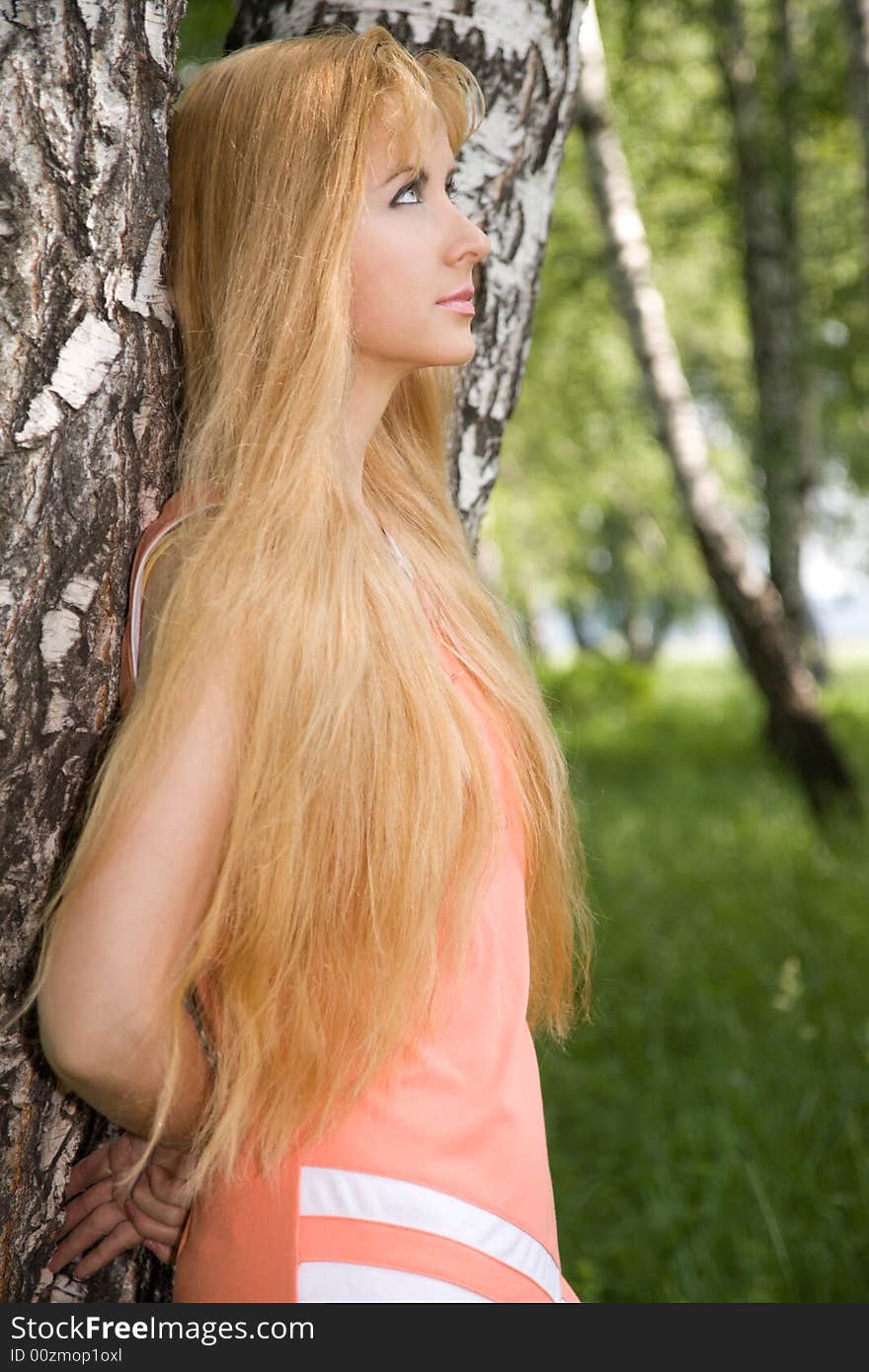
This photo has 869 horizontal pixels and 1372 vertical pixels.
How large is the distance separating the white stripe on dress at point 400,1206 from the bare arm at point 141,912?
24 cm

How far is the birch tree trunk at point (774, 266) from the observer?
8.34 meters

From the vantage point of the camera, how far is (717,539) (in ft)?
24.3

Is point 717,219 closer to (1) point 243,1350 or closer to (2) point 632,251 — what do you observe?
(2) point 632,251

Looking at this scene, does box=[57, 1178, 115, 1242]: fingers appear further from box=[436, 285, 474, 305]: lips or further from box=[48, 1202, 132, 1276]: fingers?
box=[436, 285, 474, 305]: lips

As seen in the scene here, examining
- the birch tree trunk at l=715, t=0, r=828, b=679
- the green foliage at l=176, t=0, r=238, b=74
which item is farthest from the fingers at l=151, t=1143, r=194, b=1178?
the birch tree trunk at l=715, t=0, r=828, b=679

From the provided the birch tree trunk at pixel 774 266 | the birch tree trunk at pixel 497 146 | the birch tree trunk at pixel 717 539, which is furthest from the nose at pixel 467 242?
the birch tree trunk at pixel 774 266

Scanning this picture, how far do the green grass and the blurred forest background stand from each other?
0.04 feet

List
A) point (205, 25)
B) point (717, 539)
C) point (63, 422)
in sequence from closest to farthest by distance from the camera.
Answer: point (63, 422)
point (205, 25)
point (717, 539)

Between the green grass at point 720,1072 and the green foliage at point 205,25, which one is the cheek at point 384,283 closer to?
the green grass at point 720,1072

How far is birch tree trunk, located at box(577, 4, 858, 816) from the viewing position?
7152 millimetres

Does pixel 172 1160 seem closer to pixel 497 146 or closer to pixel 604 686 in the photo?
pixel 497 146

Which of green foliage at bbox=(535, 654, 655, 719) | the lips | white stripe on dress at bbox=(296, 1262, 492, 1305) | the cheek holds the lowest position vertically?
green foliage at bbox=(535, 654, 655, 719)

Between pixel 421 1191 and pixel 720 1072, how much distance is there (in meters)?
3.19

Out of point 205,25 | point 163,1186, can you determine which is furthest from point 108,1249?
point 205,25
